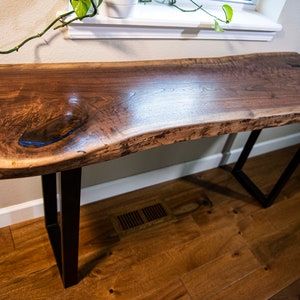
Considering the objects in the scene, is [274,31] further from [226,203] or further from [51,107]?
[51,107]

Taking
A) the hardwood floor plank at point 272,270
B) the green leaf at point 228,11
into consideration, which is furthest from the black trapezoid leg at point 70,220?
the green leaf at point 228,11

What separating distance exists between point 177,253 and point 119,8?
40.6 inches

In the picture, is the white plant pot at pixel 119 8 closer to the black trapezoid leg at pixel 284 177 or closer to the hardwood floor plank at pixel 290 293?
the black trapezoid leg at pixel 284 177

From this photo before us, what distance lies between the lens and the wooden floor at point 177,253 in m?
1.17

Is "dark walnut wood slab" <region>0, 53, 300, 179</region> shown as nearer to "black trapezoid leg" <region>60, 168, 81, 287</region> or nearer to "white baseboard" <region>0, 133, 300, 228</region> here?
"black trapezoid leg" <region>60, 168, 81, 287</region>

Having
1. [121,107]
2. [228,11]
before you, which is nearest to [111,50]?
[121,107]

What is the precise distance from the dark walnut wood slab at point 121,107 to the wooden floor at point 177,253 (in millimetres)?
700

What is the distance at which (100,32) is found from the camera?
0.96 metres

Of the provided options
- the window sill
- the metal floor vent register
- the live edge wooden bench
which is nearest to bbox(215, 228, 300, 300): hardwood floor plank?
the metal floor vent register

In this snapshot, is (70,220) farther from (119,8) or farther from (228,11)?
(228,11)

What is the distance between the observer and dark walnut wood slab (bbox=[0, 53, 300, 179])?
64cm

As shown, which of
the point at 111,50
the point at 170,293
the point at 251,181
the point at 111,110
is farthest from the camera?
the point at 251,181

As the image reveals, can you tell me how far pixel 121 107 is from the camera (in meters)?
0.80

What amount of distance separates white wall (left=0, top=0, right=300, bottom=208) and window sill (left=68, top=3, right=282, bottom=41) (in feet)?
0.10
